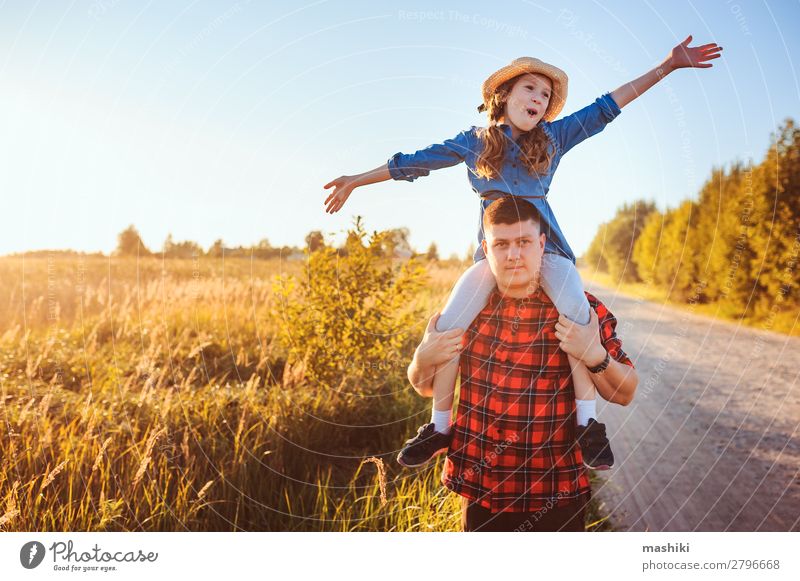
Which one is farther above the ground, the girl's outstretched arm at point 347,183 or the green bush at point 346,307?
the girl's outstretched arm at point 347,183

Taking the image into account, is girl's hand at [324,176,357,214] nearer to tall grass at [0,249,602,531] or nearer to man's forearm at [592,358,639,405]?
tall grass at [0,249,602,531]

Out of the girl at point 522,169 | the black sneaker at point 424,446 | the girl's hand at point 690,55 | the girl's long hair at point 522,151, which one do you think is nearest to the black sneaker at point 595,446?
the girl at point 522,169

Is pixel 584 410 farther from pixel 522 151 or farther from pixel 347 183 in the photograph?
pixel 347 183

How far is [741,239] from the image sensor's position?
25.4ft

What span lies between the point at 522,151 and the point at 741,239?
22.7ft

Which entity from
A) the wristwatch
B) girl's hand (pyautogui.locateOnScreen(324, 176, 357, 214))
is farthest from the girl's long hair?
the wristwatch

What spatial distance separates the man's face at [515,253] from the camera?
7.00ft

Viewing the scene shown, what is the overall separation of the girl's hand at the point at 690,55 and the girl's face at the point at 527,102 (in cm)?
62

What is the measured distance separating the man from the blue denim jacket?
Result: 245 millimetres

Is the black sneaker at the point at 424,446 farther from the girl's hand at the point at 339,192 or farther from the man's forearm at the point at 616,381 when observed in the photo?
the girl's hand at the point at 339,192

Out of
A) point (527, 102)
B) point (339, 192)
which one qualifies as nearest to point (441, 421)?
point (339, 192)

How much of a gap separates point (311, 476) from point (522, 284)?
6.98ft

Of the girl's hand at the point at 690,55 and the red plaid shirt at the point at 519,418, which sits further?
the girl's hand at the point at 690,55
